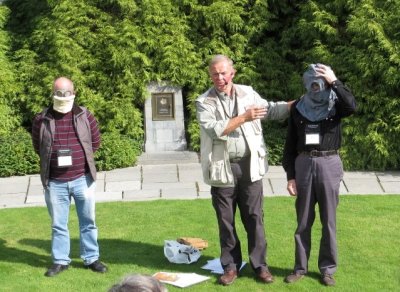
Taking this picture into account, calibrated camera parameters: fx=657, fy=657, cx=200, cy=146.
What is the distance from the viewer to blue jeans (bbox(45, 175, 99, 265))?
18.5 ft

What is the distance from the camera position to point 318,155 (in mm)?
5207

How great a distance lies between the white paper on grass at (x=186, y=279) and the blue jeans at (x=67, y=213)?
2.54 feet

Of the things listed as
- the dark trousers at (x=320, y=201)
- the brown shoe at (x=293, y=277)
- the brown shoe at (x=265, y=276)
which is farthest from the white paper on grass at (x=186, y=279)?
the dark trousers at (x=320, y=201)

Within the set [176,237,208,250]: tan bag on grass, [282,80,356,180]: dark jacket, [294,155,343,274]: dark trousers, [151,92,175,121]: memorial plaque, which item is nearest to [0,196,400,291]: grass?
[176,237,208,250]: tan bag on grass

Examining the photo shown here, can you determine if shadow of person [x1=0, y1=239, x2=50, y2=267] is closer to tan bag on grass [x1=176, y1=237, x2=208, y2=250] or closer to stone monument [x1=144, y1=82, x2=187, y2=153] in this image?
tan bag on grass [x1=176, y1=237, x2=208, y2=250]

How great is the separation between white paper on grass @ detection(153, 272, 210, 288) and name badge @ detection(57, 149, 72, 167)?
4.21ft

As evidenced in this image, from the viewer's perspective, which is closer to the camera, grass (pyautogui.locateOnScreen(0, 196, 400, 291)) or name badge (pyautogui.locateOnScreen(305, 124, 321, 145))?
name badge (pyautogui.locateOnScreen(305, 124, 321, 145))

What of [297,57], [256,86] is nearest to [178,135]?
[256,86]

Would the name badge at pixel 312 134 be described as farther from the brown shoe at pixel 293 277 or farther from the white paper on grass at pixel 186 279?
the white paper on grass at pixel 186 279

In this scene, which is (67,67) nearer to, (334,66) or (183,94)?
(183,94)

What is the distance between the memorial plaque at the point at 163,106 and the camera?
11.2m

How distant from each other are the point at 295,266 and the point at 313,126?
3.96 feet

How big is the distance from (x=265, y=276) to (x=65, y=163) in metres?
1.92

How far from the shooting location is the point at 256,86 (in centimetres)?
1116
